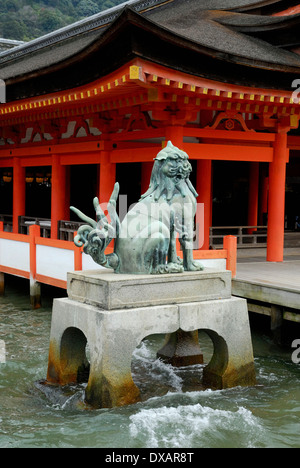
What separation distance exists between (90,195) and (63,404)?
11.5 m

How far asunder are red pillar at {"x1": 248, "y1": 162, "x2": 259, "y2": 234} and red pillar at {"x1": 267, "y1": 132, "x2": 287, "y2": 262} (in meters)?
3.83

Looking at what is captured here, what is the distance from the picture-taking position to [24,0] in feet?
220

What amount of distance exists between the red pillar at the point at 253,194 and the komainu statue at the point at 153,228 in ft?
29.8

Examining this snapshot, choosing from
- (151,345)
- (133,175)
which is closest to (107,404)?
(151,345)

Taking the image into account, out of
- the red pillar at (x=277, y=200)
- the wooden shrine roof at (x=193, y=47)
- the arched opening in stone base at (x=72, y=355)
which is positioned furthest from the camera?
the red pillar at (x=277, y=200)

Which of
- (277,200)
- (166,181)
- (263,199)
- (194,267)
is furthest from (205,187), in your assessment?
(194,267)

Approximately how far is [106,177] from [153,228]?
237 inches

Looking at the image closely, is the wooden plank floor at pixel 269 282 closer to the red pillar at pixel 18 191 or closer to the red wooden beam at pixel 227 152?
the red wooden beam at pixel 227 152

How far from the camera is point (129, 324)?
6.29m

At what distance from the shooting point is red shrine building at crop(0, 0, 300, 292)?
366 inches

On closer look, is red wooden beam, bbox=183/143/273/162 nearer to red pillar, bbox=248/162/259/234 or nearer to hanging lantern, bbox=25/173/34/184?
red pillar, bbox=248/162/259/234

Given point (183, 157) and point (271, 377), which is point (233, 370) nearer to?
point (271, 377)

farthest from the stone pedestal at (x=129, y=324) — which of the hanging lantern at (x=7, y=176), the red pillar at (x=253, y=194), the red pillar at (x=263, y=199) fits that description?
the hanging lantern at (x=7, y=176)

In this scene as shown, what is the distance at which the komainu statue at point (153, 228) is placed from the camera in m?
6.74
